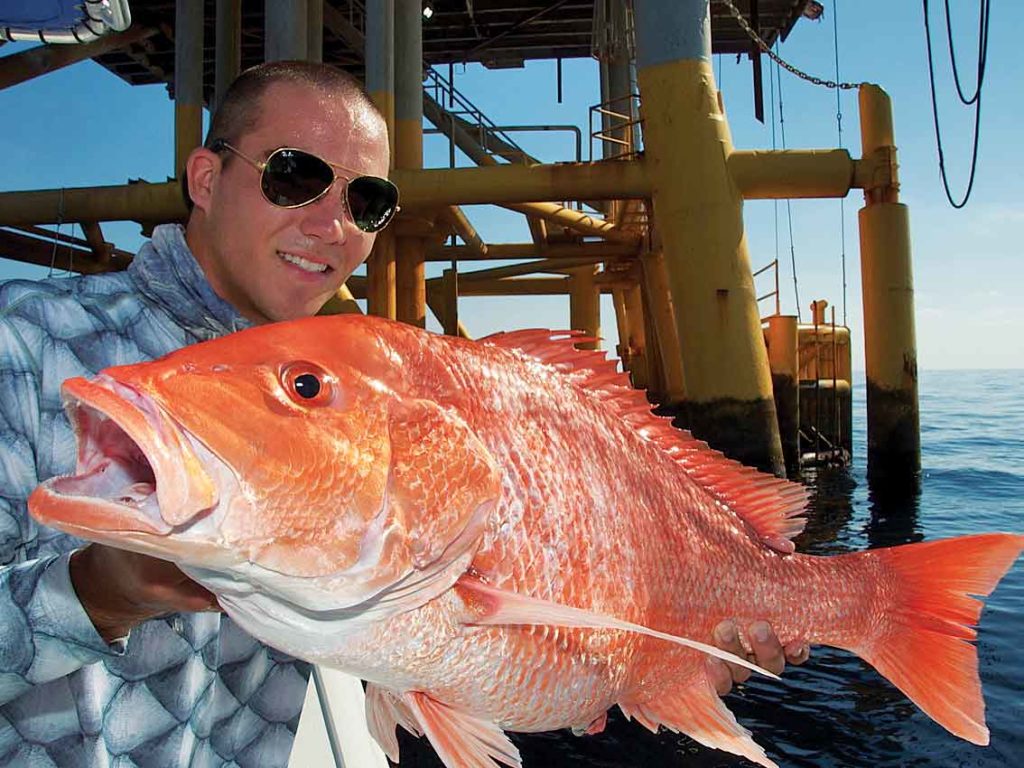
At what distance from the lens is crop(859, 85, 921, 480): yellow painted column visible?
9375mm

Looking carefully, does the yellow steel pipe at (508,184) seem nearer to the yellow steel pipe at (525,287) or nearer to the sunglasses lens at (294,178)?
the sunglasses lens at (294,178)

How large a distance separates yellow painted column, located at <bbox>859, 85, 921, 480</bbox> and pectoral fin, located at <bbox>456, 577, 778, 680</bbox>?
9.52 metres

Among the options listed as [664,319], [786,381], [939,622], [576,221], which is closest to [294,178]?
[939,622]

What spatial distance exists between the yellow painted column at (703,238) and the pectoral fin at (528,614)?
24.2ft

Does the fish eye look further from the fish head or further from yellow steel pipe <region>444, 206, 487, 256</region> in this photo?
yellow steel pipe <region>444, 206, 487, 256</region>

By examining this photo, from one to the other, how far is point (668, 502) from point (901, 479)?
978cm

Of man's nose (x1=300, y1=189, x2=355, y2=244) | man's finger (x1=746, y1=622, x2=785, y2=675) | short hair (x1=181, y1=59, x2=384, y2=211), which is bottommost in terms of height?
man's finger (x1=746, y1=622, x2=785, y2=675)

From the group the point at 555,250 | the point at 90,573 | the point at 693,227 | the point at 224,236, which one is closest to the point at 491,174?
the point at 693,227

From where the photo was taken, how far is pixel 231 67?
1337 centimetres

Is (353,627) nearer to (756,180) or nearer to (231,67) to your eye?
(756,180)

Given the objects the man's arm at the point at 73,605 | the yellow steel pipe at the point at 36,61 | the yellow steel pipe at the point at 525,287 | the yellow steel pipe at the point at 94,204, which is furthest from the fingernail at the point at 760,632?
the yellow steel pipe at the point at 525,287

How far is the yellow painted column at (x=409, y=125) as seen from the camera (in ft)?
35.0

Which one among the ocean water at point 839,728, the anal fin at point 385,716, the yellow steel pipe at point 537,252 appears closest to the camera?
the anal fin at point 385,716

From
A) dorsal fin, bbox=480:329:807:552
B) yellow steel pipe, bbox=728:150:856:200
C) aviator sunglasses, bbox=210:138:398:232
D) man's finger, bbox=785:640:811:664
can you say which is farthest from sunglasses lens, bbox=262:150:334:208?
yellow steel pipe, bbox=728:150:856:200
